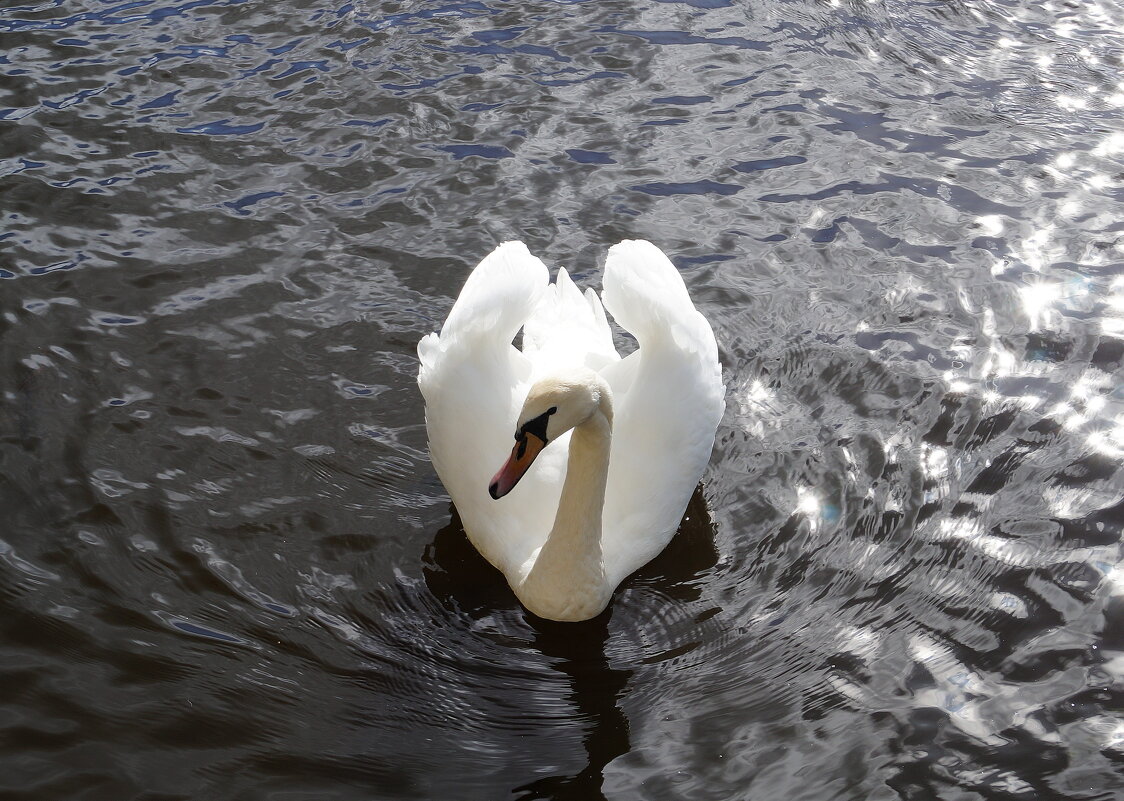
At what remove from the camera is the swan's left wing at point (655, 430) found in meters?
5.21

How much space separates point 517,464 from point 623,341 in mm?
2342

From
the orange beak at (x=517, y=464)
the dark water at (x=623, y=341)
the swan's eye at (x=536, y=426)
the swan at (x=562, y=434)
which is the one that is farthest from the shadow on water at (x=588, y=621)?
the swan's eye at (x=536, y=426)

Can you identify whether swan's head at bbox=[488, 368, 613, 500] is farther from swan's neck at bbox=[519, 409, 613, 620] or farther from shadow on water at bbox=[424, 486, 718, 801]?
shadow on water at bbox=[424, 486, 718, 801]

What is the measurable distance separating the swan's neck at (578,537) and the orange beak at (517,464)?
0.19 m

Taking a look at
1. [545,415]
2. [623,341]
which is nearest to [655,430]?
[545,415]

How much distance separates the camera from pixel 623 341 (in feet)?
22.4

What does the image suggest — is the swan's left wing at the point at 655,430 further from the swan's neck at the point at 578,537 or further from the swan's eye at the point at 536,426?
the swan's eye at the point at 536,426

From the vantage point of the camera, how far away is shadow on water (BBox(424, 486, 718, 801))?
4449mm

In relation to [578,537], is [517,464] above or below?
above

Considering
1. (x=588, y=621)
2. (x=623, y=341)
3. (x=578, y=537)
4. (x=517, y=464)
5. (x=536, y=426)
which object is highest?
(x=536, y=426)

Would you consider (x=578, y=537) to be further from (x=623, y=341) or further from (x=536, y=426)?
(x=623, y=341)

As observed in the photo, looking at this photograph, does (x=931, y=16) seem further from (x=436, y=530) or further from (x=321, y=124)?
(x=436, y=530)

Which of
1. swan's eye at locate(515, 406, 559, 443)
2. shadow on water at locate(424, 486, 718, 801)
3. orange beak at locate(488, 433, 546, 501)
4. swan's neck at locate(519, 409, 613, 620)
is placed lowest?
shadow on water at locate(424, 486, 718, 801)

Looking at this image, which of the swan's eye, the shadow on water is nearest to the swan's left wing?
the shadow on water
